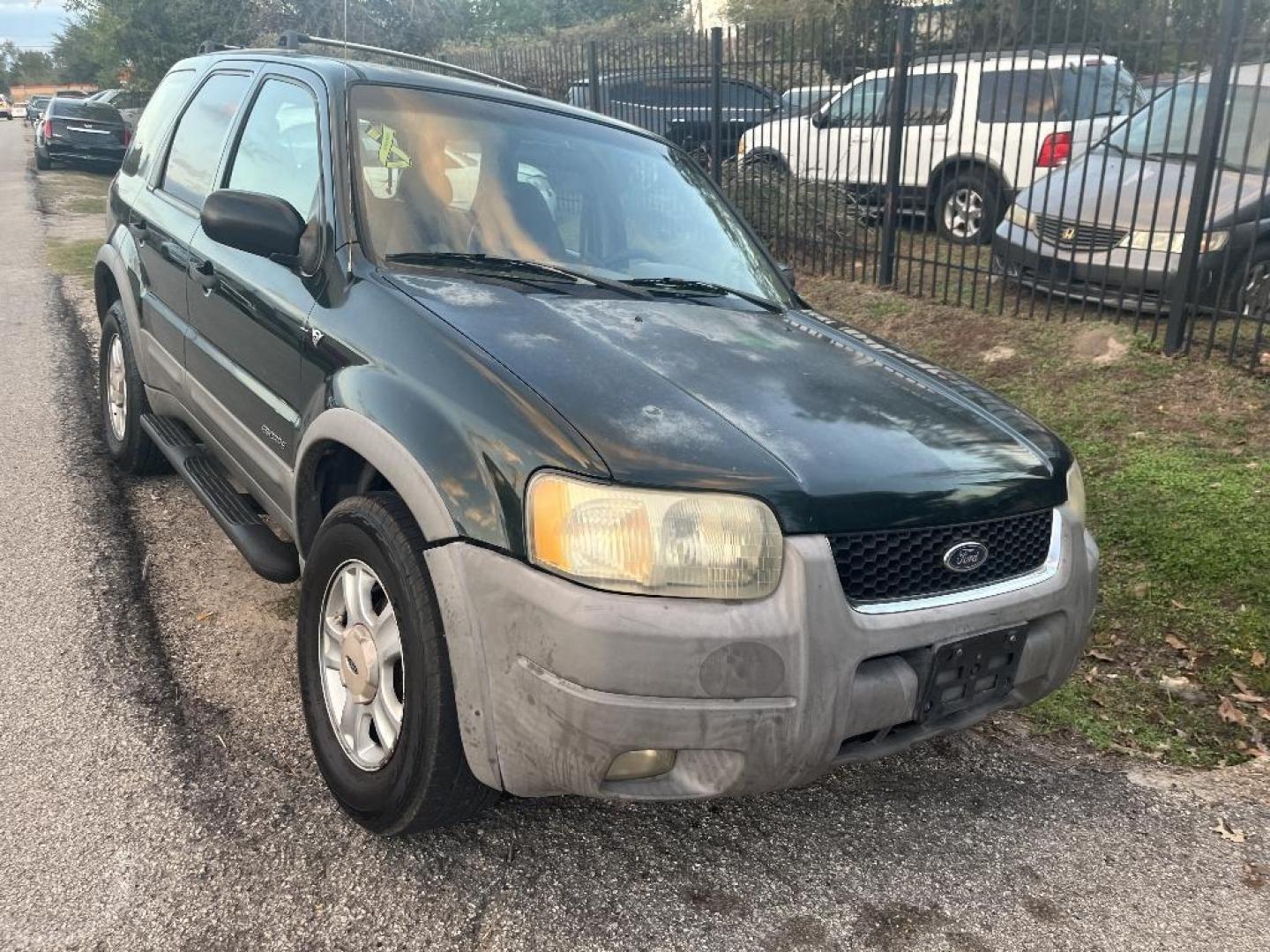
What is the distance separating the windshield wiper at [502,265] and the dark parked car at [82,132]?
22.0 metres

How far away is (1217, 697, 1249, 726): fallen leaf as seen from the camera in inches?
129

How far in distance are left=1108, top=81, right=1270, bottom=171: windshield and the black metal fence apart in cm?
2

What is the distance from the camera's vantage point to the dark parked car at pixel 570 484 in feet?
6.54

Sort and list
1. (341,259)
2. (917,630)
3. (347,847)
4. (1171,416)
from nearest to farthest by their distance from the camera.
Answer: (917,630)
(347,847)
(341,259)
(1171,416)

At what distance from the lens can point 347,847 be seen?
8.05ft

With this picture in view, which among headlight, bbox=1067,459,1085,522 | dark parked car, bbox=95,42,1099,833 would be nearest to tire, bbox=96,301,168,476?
dark parked car, bbox=95,42,1099,833

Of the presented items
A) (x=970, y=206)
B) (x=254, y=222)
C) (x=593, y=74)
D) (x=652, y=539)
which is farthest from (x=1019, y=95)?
(x=652, y=539)

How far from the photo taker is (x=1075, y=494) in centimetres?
266

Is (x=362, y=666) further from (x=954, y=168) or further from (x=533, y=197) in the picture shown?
(x=954, y=168)

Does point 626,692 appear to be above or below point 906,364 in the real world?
below

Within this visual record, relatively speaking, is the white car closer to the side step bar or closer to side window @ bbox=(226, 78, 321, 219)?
side window @ bbox=(226, 78, 321, 219)

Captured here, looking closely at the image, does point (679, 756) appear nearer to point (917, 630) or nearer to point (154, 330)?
point (917, 630)

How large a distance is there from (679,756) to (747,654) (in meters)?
0.27

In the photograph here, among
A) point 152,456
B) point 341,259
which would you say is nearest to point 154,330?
point 152,456
